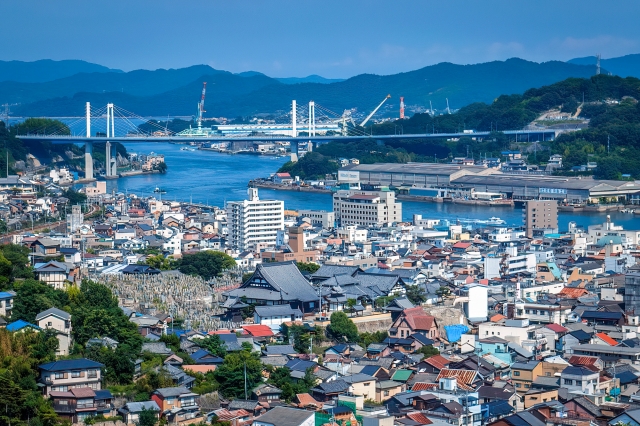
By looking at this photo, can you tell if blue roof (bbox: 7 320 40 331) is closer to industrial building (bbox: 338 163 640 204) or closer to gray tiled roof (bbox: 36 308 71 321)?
gray tiled roof (bbox: 36 308 71 321)

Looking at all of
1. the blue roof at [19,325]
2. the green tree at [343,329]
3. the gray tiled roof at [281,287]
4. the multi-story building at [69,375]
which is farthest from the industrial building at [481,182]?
the multi-story building at [69,375]

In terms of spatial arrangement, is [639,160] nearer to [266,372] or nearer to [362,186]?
[362,186]

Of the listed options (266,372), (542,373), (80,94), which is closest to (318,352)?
(266,372)

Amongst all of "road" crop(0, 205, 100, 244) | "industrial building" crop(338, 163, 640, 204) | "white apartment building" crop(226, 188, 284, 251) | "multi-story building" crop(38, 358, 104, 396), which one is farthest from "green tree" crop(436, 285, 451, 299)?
"industrial building" crop(338, 163, 640, 204)

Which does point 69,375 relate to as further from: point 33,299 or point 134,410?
point 33,299

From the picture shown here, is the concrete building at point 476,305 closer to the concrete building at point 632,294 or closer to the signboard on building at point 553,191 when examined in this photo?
the concrete building at point 632,294

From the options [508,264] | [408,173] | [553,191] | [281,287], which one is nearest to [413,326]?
[281,287]

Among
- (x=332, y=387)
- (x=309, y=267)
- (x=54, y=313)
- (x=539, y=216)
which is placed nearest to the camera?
(x=332, y=387)
